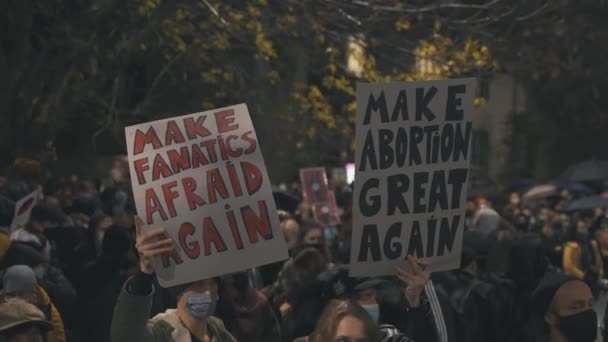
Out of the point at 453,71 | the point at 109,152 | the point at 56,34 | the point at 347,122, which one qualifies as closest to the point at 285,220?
the point at 56,34

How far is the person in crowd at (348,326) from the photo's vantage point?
4.93 metres

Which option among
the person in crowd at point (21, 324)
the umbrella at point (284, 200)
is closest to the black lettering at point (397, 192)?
the person in crowd at point (21, 324)

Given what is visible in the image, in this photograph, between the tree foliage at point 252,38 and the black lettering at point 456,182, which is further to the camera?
the tree foliage at point 252,38

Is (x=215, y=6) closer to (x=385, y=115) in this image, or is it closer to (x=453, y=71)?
(x=453, y=71)

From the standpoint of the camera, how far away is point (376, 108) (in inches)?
268

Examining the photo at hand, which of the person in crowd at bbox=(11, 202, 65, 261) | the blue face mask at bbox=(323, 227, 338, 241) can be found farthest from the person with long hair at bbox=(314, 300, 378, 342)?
the blue face mask at bbox=(323, 227, 338, 241)

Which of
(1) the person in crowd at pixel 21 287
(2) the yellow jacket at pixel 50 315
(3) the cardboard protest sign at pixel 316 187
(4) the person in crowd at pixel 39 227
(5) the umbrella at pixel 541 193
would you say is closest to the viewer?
(1) the person in crowd at pixel 21 287

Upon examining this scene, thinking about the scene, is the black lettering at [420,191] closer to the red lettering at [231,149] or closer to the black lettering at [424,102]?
the black lettering at [424,102]

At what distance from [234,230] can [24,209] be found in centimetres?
504

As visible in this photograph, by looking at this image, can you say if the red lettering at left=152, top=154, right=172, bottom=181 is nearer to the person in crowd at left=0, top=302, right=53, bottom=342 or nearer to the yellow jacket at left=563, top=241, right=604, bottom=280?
the person in crowd at left=0, top=302, right=53, bottom=342

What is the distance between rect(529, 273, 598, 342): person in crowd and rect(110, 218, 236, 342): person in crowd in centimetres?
141

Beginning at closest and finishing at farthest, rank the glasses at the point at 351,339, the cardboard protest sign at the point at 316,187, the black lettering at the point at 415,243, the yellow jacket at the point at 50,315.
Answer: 1. the glasses at the point at 351,339
2. the black lettering at the point at 415,243
3. the yellow jacket at the point at 50,315
4. the cardboard protest sign at the point at 316,187

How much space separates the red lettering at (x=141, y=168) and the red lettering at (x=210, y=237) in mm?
318

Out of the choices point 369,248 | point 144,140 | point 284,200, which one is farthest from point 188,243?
point 284,200
